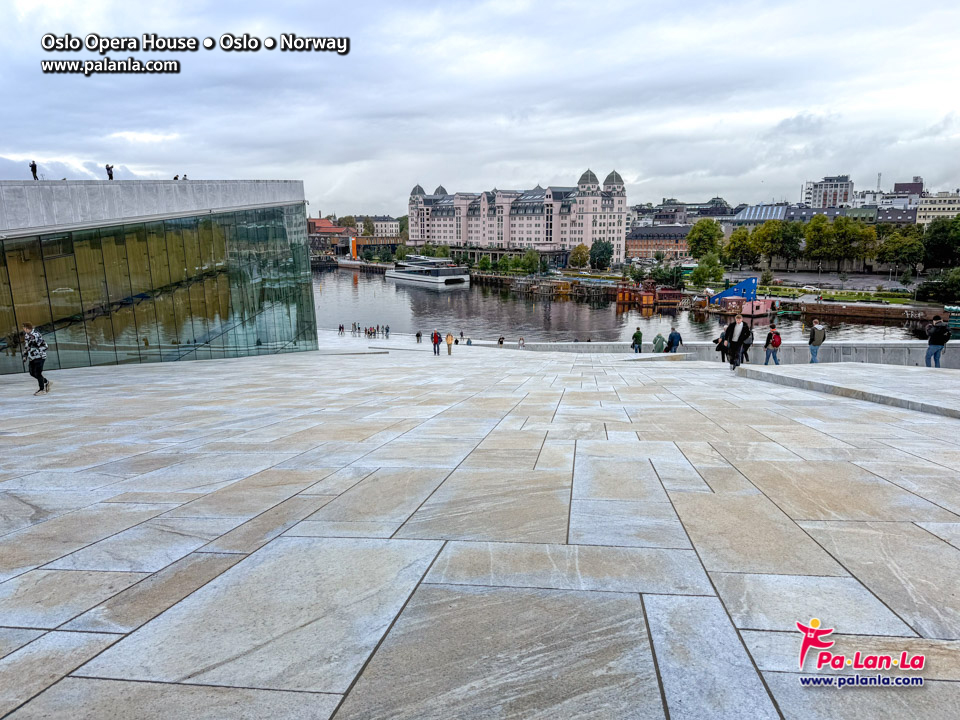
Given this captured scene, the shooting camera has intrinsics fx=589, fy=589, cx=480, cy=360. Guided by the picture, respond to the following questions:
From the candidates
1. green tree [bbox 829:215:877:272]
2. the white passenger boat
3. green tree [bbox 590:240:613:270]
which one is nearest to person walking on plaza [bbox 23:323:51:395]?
the white passenger boat

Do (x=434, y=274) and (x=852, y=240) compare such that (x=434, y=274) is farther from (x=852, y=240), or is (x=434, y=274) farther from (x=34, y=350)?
(x=34, y=350)

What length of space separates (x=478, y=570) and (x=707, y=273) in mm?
121430

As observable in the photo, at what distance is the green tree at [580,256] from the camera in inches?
6658

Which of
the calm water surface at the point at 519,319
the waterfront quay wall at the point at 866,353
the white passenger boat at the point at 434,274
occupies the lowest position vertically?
the calm water surface at the point at 519,319

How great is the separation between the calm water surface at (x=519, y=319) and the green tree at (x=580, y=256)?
150 feet

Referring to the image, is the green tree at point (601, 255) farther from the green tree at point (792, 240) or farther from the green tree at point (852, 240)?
the green tree at point (852, 240)

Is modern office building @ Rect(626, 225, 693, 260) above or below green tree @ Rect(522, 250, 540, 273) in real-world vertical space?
above

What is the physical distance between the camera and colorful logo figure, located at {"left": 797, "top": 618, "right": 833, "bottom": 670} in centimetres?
305

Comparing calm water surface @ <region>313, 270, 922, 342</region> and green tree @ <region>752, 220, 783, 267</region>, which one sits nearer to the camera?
calm water surface @ <region>313, 270, 922, 342</region>

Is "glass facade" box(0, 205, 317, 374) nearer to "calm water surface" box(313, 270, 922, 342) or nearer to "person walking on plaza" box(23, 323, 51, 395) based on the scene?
"person walking on plaza" box(23, 323, 51, 395)

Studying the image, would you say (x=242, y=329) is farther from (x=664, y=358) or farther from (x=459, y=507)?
(x=459, y=507)

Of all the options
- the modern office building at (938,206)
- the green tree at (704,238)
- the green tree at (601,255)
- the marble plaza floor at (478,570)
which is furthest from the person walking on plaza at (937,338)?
the modern office building at (938,206)

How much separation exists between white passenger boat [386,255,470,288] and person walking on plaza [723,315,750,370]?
128m

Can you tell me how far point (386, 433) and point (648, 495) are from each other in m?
4.13
